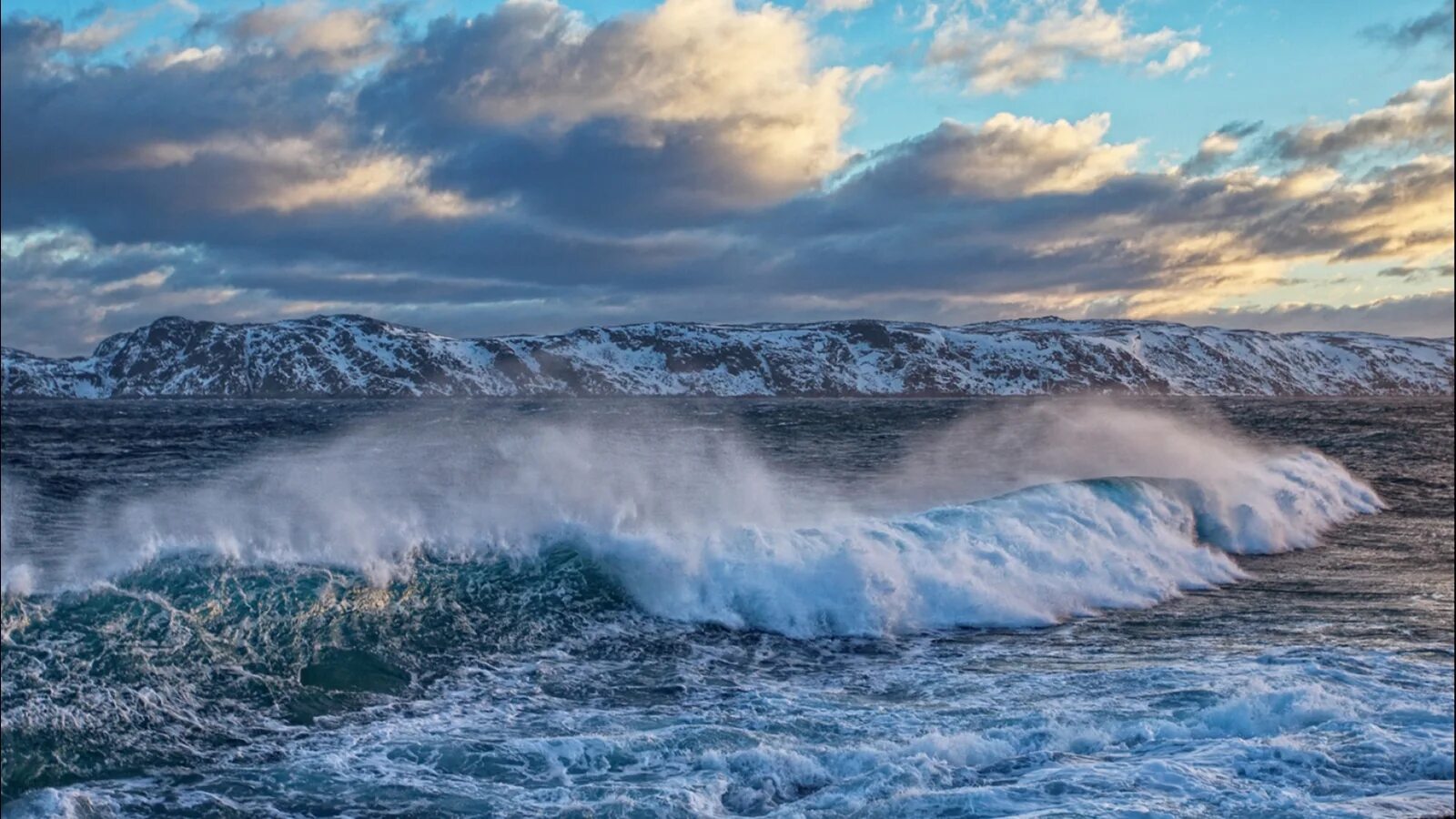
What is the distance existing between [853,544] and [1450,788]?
12.1 meters

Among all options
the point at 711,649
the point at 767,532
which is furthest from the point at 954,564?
the point at 711,649

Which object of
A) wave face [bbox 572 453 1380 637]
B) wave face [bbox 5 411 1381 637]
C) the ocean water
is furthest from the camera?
wave face [bbox 572 453 1380 637]

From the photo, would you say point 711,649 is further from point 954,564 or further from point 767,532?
point 954,564

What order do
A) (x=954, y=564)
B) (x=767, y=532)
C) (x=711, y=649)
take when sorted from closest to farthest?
1. (x=711, y=649)
2. (x=954, y=564)
3. (x=767, y=532)

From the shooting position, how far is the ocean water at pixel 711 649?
10.8 m

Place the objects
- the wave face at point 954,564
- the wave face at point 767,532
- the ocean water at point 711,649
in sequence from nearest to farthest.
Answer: the ocean water at point 711,649 < the wave face at point 767,532 < the wave face at point 954,564

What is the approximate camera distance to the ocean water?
10805 millimetres

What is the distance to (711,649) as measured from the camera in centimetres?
1698

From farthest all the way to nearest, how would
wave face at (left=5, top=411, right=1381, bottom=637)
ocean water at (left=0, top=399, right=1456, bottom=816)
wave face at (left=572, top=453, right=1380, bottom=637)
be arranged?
wave face at (left=572, top=453, right=1380, bottom=637) < wave face at (left=5, top=411, right=1381, bottom=637) < ocean water at (left=0, top=399, right=1456, bottom=816)

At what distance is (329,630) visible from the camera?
15664 millimetres

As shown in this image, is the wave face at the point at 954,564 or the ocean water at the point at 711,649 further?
the wave face at the point at 954,564

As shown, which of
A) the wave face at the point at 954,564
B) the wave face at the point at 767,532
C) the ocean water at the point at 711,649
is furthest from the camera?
the wave face at the point at 954,564

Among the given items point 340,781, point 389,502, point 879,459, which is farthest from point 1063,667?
point 879,459

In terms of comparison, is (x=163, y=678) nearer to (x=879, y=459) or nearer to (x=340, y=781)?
(x=340, y=781)
